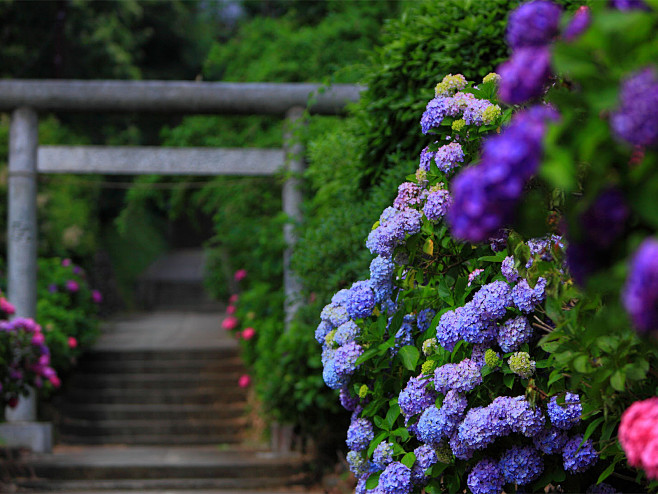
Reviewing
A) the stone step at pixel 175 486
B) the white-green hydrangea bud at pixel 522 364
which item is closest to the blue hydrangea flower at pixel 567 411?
the white-green hydrangea bud at pixel 522 364

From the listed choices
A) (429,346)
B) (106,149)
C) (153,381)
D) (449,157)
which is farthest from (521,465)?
(153,381)

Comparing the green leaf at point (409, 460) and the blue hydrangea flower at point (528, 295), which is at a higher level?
the blue hydrangea flower at point (528, 295)

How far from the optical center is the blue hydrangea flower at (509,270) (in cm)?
257

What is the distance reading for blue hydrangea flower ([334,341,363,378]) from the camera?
2.96 metres

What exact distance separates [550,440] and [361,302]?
0.81 meters

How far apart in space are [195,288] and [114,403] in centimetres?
1160

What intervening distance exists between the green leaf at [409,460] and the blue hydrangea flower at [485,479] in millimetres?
214

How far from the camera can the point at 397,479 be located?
110 inches

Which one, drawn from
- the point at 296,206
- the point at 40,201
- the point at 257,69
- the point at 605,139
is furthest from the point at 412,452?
the point at 40,201

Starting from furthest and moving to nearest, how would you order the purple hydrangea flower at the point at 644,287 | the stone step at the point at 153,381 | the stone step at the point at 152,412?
the stone step at the point at 153,381
the stone step at the point at 152,412
the purple hydrangea flower at the point at 644,287

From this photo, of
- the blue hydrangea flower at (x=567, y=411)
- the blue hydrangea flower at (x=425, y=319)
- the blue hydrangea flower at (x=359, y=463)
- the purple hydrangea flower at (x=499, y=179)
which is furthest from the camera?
the blue hydrangea flower at (x=359, y=463)

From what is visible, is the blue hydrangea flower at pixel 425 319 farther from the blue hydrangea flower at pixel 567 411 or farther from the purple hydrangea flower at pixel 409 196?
the blue hydrangea flower at pixel 567 411

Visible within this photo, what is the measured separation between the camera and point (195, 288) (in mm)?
20359

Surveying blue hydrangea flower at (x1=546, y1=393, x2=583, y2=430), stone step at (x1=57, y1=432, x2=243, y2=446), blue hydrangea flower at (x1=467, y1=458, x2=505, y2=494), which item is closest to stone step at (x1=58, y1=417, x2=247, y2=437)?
stone step at (x1=57, y1=432, x2=243, y2=446)
